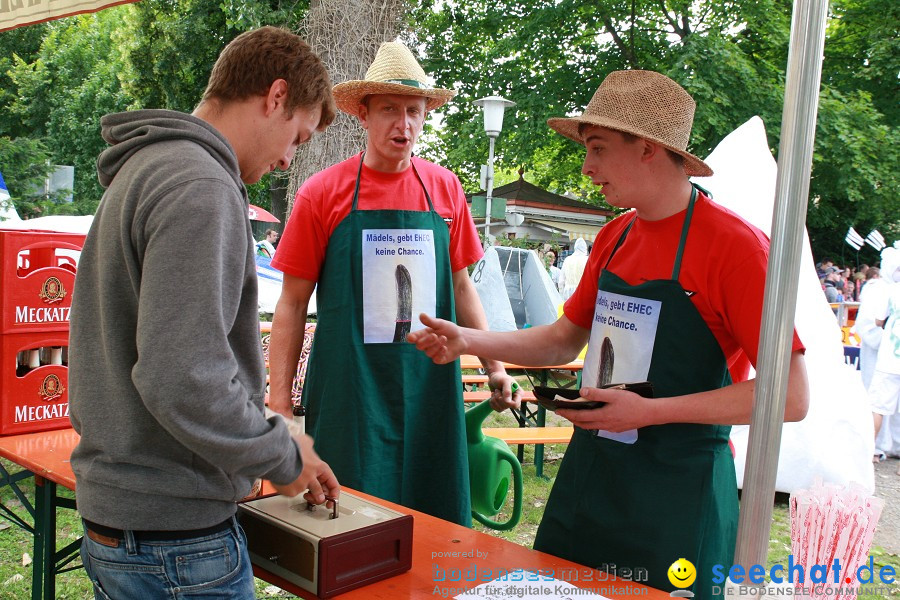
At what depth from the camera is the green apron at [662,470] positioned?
1.68m

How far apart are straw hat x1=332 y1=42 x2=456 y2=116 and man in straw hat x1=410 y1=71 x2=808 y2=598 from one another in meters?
0.76

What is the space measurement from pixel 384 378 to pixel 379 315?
199mm

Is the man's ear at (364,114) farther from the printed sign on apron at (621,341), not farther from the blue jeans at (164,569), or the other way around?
the blue jeans at (164,569)

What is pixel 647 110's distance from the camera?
5.76 ft

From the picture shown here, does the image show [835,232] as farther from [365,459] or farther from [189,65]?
[365,459]

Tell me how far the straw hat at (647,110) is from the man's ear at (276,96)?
76 centimetres

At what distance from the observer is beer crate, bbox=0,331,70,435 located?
8.25 feet

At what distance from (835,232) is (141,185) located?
74.7ft

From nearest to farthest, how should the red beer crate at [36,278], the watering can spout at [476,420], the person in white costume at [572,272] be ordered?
the watering can spout at [476,420] → the red beer crate at [36,278] → the person in white costume at [572,272]

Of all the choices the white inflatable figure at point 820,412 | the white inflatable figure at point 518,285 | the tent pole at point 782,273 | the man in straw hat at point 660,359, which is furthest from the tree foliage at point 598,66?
the tent pole at point 782,273

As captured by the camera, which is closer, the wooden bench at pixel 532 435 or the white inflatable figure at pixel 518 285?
the wooden bench at pixel 532 435

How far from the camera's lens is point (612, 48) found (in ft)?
51.6

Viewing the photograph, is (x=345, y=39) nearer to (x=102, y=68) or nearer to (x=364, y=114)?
(x=364, y=114)

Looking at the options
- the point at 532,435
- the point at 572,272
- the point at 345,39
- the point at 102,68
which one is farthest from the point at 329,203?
the point at 102,68
